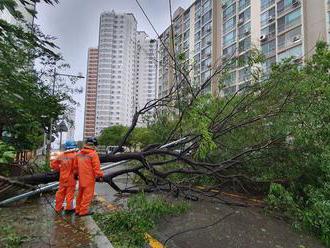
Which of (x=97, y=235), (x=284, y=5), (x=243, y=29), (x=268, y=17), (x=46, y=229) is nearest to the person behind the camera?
(x=97, y=235)

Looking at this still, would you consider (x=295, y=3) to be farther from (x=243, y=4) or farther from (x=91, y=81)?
(x=91, y=81)

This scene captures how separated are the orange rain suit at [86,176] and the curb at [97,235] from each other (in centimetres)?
32

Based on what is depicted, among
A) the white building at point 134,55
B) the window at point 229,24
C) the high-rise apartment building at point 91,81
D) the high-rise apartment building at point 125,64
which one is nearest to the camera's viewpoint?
the white building at point 134,55

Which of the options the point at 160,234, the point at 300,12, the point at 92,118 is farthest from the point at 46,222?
the point at 92,118

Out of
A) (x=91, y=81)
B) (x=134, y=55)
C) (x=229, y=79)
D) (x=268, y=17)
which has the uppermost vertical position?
(x=268, y=17)

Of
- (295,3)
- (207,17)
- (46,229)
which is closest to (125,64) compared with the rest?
(46,229)

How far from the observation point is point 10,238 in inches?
178

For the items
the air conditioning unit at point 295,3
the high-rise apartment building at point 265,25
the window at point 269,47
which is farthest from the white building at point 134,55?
the air conditioning unit at point 295,3

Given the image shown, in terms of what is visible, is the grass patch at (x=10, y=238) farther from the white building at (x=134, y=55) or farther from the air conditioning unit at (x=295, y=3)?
the air conditioning unit at (x=295, y=3)

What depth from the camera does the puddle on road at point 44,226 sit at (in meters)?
4.55

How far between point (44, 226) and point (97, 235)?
1249mm

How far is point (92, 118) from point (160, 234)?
4330 cm

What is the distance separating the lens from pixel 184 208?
7203 mm

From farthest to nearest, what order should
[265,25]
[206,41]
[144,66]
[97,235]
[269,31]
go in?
[206,41]
[265,25]
[269,31]
[144,66]
[97,235]
